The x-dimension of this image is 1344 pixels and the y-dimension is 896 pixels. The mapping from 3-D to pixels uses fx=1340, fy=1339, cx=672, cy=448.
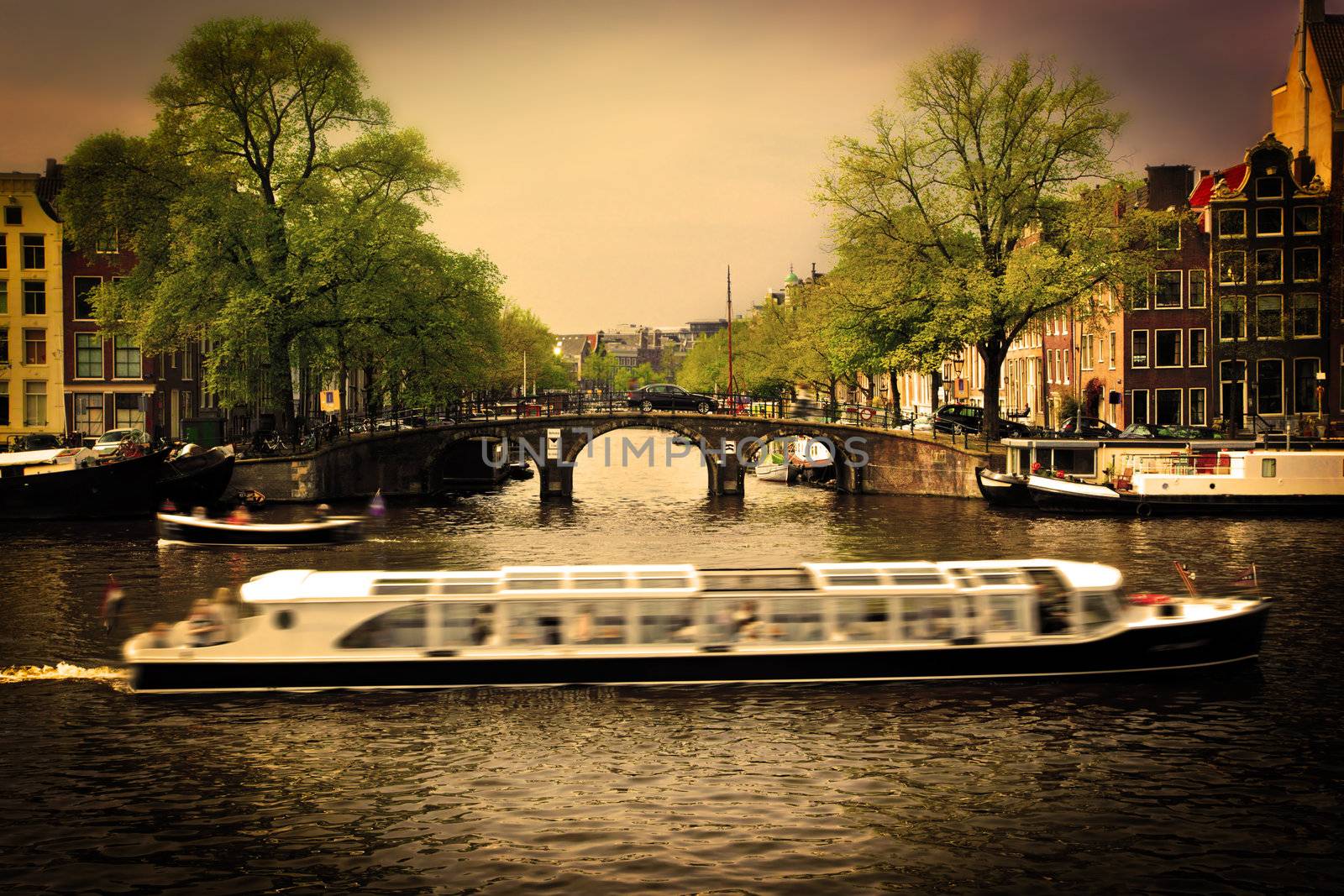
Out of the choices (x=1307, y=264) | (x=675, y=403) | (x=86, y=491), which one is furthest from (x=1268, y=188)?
(x=86, y=491)

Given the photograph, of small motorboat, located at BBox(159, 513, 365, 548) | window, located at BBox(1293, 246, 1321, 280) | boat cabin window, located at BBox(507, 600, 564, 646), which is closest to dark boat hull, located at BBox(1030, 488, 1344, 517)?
window, located at BBox(1293, 246, 1321, 280)

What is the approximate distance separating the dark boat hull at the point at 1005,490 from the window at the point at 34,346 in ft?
170

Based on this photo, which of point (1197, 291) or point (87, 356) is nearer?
point (1197, 291)

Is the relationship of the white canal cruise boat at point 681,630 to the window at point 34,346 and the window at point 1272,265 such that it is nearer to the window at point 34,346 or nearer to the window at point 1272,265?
the window at point 1272,265

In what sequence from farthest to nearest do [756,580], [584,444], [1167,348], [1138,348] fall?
[1138,348], [1167,348], [584,444], [756,580]

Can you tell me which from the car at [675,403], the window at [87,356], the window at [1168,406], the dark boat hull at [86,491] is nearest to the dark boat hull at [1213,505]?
the window at [1168,406]

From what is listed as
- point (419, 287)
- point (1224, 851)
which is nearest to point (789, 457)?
point (419, 287)

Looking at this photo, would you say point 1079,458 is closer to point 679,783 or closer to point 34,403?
point 679,783

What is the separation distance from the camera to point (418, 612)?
26188 mm

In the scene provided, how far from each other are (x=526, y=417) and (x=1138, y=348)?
34886 millimetres

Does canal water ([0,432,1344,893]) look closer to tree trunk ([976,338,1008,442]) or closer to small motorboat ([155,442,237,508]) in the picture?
small motorboat ([155,442,237,508])

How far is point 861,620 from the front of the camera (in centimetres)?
2680

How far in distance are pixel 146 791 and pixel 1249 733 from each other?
18.8 meters

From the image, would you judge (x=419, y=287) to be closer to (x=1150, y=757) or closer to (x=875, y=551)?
(x=875, y=551)
